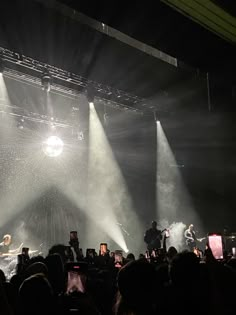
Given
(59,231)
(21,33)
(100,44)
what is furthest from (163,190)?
(21,33)

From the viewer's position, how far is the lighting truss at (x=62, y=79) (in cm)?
930

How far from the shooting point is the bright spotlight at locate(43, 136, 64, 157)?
42.3 feet

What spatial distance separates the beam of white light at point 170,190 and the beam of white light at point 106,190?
49.5 inches

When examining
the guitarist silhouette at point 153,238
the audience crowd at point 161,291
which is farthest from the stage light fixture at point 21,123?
the audience crowd at point 161,291

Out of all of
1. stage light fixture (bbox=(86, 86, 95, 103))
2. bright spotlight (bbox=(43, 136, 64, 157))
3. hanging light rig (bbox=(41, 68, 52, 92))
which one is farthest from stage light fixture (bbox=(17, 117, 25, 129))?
stage light fixture (bbox=(86, 86, 95, 103))

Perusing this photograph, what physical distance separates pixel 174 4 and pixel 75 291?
5575 millimetres

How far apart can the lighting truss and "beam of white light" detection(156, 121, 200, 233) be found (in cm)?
221

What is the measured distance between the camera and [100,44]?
9.03 metres

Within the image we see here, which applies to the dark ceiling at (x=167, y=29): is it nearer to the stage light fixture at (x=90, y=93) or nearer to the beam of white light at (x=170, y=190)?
the stage light fixture at (x=90, y=93)

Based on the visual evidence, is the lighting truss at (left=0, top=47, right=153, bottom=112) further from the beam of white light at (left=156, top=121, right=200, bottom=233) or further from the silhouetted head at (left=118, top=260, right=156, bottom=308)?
the silhouetted head at (left=118, top=260, right=156, bottom=308)

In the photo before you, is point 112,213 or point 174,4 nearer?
point 174,4

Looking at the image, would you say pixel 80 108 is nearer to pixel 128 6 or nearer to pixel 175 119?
pixel 175 119

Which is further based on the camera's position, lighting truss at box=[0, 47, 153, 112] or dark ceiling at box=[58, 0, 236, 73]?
lighting truss at box=[0, 47, 153, 112]

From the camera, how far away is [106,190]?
14.5 m
